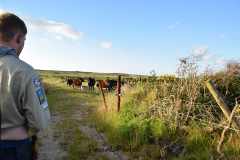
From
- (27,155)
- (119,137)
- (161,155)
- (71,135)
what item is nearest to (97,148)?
(119,137)

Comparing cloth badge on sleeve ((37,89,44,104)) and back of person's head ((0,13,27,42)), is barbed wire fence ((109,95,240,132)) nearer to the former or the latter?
cloth badge on sleeve ((37,89,44,104))

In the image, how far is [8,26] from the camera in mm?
1626

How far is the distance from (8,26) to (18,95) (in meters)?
0.71

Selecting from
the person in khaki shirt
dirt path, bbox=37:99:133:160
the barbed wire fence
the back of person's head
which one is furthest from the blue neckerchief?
the barbed wire fence

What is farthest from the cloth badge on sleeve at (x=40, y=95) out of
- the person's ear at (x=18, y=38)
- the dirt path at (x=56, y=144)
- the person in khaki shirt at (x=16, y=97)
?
the dirt path at (x=56, y=144)

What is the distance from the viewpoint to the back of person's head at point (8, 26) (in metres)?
1.61

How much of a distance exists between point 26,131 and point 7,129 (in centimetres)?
20

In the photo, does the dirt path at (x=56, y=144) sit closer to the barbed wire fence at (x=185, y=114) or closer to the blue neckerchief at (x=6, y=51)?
the barbed wire fence at (x=185, y=114)

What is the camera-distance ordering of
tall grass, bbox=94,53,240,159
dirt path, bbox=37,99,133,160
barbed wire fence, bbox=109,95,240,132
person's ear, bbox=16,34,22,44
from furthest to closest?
barbed wire fence, bbox=109,95,240,132
dirt path, bbox=37,99,133,160
tall grass, bbox=94,53,240,159
person's ear, bbox=16,34,22,44

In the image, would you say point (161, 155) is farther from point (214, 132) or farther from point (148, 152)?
point (214, 132)

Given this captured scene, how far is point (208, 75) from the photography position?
511cm

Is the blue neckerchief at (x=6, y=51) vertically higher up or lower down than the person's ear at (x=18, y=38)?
lower down

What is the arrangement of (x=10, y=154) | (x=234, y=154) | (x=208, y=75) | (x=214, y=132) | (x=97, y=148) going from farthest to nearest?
1. (x=208, y=75)
2. (x=97, y=148)
3. (x=214, y=132)
4. (x=234, y=154)
5. (x=10, y=154)

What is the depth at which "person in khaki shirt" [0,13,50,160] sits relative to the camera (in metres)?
1.49
